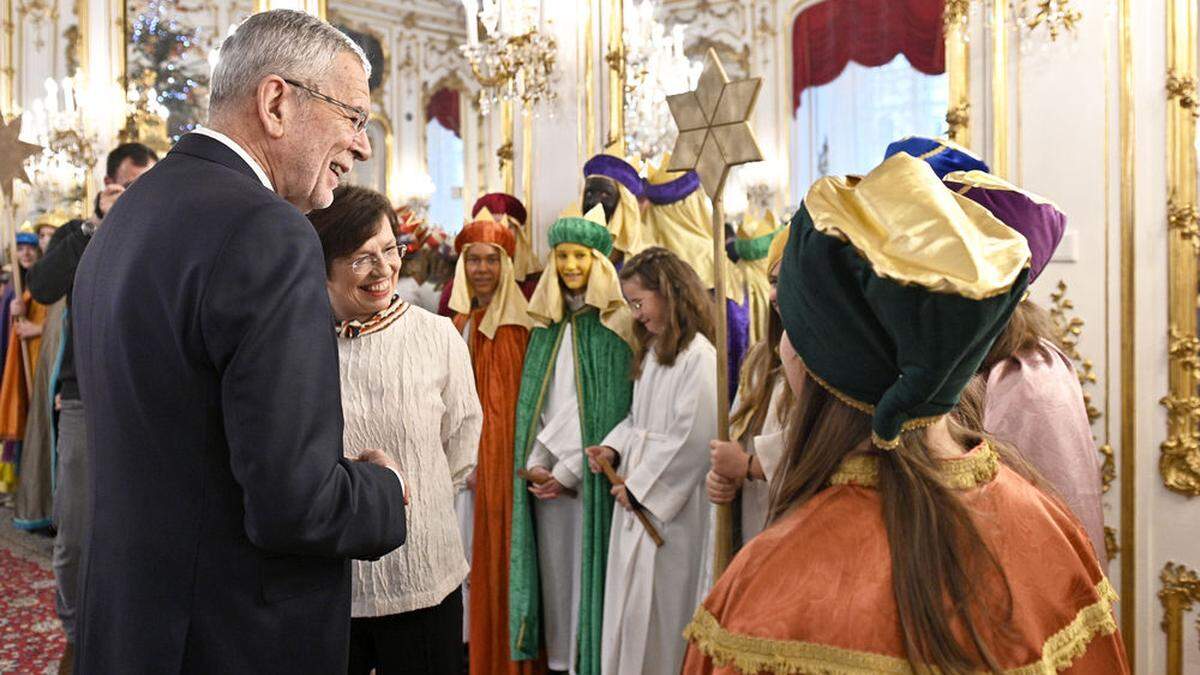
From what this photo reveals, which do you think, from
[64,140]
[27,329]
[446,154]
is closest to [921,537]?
[446,154]

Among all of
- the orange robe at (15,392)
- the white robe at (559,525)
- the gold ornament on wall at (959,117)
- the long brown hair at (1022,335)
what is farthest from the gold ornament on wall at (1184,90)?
the orange robe at (15,392)

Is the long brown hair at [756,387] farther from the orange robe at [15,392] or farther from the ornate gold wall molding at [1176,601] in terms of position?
the orange robe at [15,392]

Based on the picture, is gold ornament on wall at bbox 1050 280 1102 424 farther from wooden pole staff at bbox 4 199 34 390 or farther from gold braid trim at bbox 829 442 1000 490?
wooden pole staff at bbox 4 199 34 390

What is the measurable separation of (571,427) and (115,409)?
2543mm

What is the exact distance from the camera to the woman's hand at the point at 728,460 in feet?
Result: 8.87

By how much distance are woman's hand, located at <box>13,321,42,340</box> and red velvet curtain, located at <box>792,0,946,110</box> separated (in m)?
4.98

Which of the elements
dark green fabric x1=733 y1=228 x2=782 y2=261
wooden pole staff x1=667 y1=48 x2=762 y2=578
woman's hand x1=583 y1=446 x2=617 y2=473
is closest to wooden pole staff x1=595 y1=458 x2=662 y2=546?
woman's hand x1=583 y1=446 x2=617 y2=473

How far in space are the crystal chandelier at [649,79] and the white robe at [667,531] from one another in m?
1.76

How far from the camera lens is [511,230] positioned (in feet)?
14.6

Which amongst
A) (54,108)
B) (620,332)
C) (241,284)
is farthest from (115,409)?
(54,108)

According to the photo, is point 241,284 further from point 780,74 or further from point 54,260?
point 780,74

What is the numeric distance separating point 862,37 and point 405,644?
4.29 m

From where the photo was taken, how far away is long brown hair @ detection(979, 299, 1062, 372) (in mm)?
2547

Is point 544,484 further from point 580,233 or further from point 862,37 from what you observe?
point 862,37
